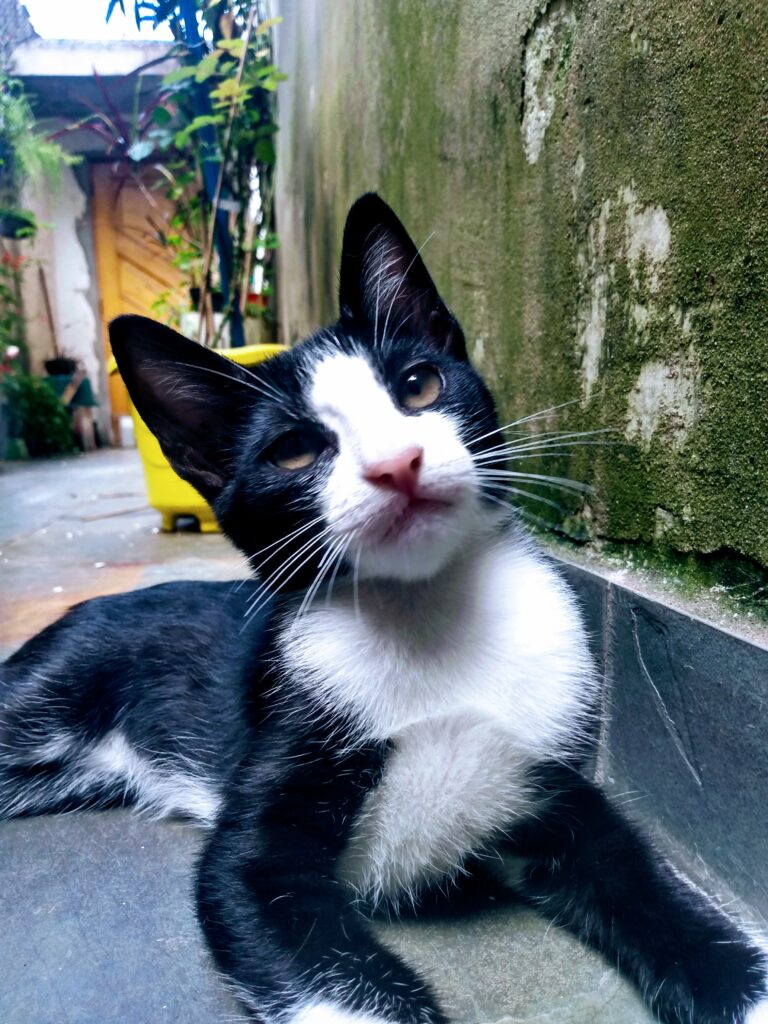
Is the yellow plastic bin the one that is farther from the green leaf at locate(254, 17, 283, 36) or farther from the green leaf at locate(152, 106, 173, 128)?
the green leaf at locate(152, 106, 173, 128)

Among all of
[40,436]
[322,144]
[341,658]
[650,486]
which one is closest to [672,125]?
[650,486]

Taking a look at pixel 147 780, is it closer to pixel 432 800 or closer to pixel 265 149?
pixel 432 800

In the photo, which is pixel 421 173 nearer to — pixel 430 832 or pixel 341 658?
pixel 341 658

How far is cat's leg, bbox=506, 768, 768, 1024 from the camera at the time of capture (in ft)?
2.50

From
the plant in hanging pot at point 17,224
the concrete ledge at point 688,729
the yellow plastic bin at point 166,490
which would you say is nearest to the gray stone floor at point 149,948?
the concrete ledge at point 688,729

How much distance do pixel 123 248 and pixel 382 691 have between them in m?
6.66

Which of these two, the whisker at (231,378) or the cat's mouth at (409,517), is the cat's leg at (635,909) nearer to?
the cat's mouth at (409,517)

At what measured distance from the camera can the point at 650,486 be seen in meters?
0.99

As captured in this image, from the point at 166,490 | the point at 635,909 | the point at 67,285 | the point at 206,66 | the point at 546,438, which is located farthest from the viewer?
the point at 67,285

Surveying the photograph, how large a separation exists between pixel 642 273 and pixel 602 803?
2.10 ft

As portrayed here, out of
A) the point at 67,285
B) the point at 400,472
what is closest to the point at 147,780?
the point at 400,472

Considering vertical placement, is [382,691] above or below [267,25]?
below

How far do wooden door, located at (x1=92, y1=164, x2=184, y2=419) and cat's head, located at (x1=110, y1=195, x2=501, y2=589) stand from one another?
5.34 metres

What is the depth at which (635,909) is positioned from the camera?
0.85 m
